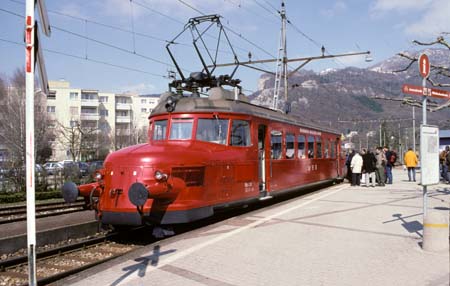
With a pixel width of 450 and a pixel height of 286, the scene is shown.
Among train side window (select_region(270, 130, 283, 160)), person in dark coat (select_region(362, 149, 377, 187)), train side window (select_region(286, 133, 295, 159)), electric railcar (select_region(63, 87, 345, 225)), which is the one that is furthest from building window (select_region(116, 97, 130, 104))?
train side window (select_region(270, 130, 283, 160))

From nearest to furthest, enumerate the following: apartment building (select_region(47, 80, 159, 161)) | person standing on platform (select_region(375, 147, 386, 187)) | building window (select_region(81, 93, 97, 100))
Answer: person standing on platform (select_region(375, 147, 386, 187)), apartment building (select_region(47, 80, 159, 161)), building window (select_region(81, 93, 97, 100))

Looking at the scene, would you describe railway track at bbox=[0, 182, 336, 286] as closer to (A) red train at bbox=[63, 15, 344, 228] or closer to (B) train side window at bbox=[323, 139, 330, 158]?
(A) red train at bbox=[63, 15, 344, 228]

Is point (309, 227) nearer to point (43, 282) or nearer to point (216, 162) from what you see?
point (216, 162)

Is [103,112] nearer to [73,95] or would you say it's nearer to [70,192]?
[73,95]

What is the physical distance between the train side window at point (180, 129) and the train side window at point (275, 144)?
10.3 ft

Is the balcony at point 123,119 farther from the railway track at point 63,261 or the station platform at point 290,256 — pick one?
the station platform at point 290,256

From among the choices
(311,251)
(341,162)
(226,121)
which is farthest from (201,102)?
(341,162)

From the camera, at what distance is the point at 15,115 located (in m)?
36.9

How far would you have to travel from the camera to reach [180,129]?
1005 centimetres

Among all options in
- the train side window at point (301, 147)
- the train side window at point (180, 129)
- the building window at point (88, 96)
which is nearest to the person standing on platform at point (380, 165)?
the train side window at point (301, 147)

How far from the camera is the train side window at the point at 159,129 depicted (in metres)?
10.3

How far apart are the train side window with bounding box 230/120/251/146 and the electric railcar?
2 cm

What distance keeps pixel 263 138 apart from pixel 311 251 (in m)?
5.34

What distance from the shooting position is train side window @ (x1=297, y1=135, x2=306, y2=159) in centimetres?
1460
